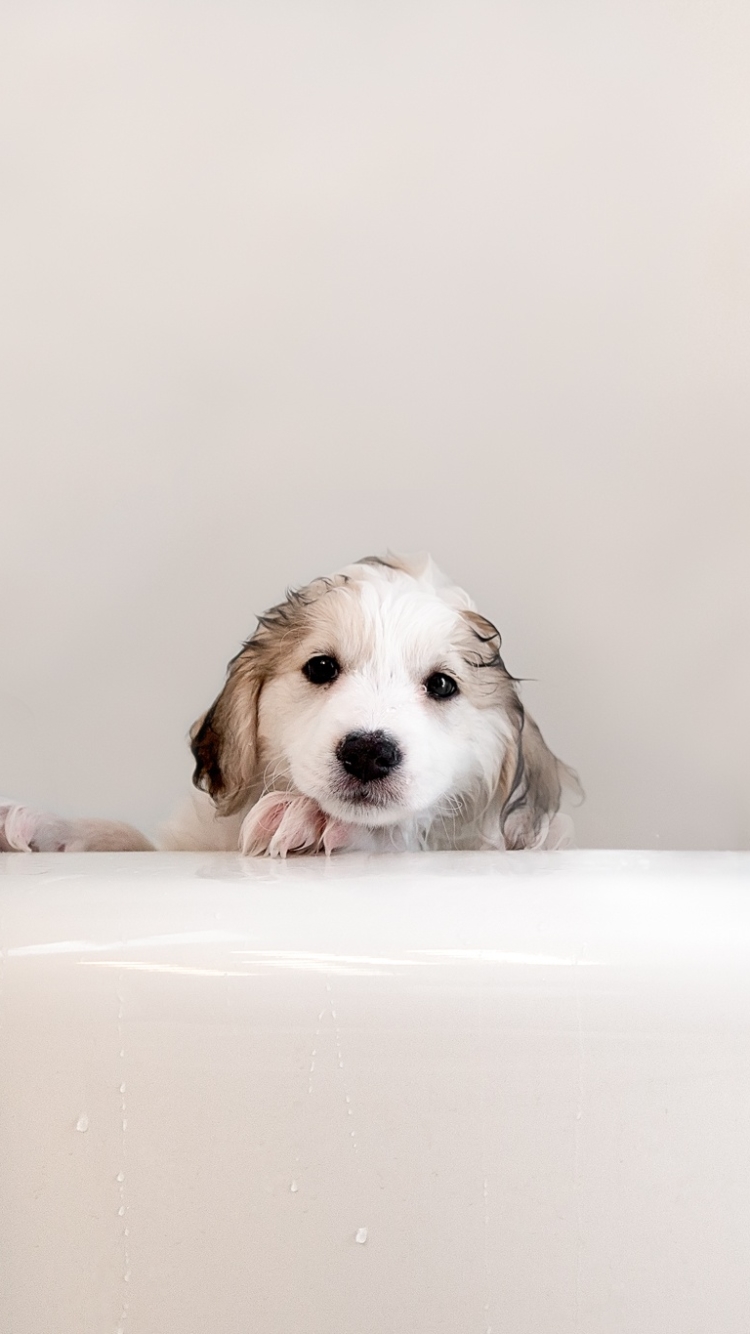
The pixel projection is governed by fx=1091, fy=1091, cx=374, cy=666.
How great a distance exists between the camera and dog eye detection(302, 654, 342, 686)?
1.32m

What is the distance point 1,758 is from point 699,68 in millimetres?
1825

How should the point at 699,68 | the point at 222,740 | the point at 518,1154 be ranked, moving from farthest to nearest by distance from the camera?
the point at 699,68 → the point at 222,740 → the point at 518,1154

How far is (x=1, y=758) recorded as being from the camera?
2.10 m

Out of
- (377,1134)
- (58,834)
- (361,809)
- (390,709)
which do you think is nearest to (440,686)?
(390,709)

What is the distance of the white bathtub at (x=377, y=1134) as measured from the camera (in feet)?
2.31

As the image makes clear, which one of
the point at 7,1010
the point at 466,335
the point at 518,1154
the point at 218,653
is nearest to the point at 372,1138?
the point at 518,1154

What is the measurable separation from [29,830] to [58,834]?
0.05 meters

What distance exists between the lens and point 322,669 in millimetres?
1326

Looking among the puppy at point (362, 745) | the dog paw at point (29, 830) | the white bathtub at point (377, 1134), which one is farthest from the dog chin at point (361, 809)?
the white bathtub at point (377, 1134)

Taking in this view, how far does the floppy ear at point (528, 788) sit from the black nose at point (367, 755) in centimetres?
22

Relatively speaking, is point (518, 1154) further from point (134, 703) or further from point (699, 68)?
point (699, 68)

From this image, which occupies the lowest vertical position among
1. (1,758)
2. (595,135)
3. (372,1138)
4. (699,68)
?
(1,758)

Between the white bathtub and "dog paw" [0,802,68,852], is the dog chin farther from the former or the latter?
A: the white bathtub

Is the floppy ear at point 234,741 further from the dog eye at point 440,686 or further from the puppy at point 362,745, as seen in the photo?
the dog eye at point 440,686
